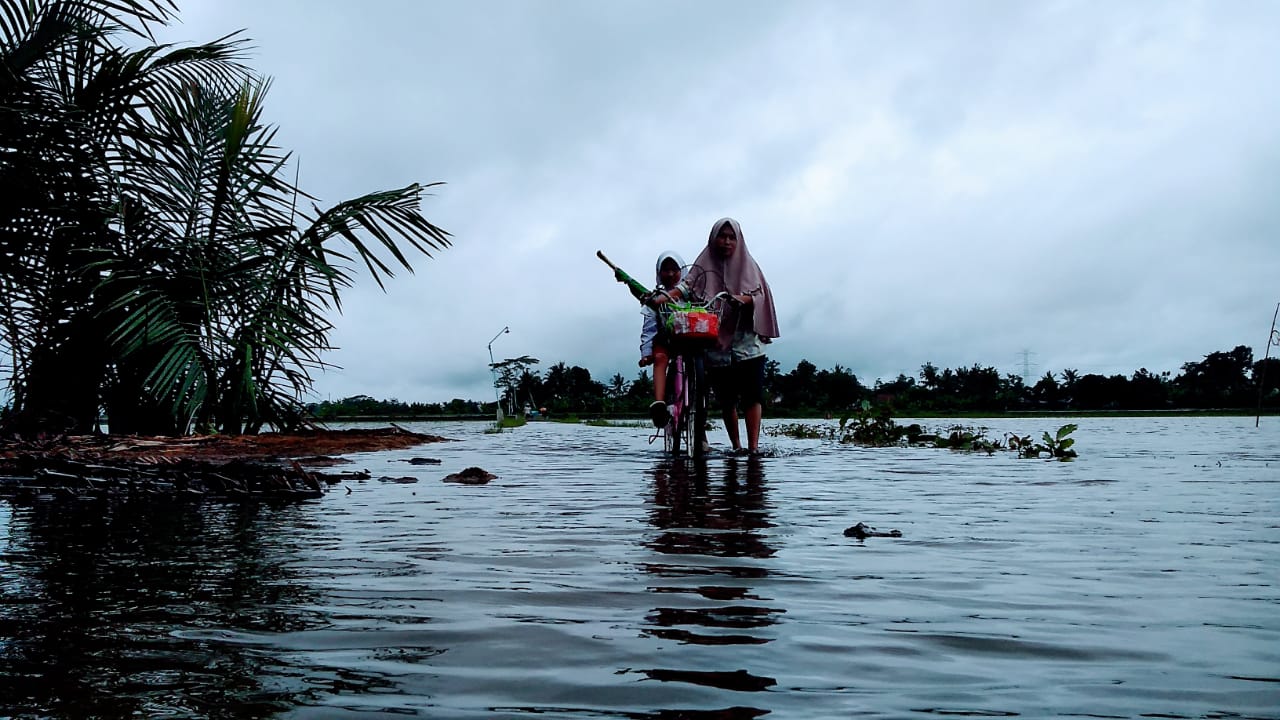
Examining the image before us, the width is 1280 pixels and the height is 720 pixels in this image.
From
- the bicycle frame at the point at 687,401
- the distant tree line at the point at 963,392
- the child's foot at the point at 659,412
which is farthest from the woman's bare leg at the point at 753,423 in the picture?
the distant tree line at the point at 963,392

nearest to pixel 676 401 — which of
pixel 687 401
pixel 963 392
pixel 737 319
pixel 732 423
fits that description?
pixel 687 401

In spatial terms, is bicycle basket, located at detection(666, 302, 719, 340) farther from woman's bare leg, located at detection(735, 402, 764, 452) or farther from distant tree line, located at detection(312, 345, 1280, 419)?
distant tree line, located at detection(312, 345, 1280, 419)

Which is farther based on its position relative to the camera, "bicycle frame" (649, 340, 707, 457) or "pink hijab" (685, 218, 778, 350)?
"pink hijab" (685, 218, 778, 350)

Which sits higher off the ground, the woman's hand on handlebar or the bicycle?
the woman's hand on handlebar

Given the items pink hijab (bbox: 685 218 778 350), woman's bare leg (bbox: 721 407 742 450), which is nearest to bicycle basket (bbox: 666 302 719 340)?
pink hijab (bbox: 685 218 778 350)

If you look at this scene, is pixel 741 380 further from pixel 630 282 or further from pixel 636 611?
pixel 636 611

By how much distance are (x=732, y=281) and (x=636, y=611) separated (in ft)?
22.0

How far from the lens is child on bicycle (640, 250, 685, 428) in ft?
25.6

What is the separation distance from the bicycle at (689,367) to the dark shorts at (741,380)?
581 mm

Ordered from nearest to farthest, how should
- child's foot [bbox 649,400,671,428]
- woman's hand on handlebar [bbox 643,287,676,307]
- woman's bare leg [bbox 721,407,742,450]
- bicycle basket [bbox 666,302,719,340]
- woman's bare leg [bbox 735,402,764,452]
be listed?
bicycle basket [bbox 666,302,719,340] → woman's hand on handlebar [bbox 643,287,676,307] → child's foot [bbox 649,400,671,428] → woman's bare leg [bbox 735,402,764,452] → woman's bare leg [bbox 721,407,742,450]

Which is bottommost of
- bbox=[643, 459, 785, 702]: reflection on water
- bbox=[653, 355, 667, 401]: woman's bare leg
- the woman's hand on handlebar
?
bbox=[643, 459, 785, 702]: reflection on water

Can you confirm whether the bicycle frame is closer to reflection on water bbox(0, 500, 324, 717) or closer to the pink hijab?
the pink hijab

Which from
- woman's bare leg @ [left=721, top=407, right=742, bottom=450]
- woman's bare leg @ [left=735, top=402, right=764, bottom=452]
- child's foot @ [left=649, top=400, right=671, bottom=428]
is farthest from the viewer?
woman's bare leg @ [left=721, top=407, right=742, bottom=450]

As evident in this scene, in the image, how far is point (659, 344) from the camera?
7.90 meters
